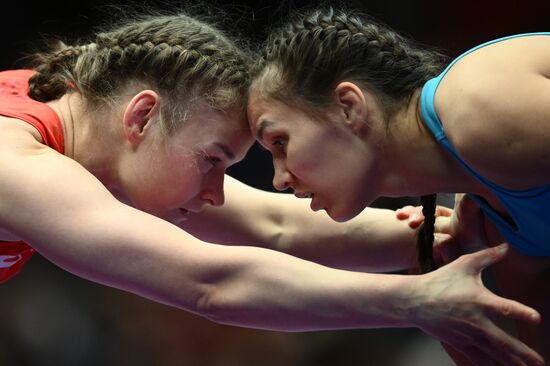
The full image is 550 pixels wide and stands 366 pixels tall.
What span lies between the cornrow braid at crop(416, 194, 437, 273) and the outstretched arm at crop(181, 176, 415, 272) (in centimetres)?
12

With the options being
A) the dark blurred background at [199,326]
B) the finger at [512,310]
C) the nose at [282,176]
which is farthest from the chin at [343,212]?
the dark blurred background at [199,326]

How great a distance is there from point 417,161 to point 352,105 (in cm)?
17

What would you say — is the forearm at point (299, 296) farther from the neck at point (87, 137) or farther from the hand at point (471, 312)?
the neck at point (87, 137)

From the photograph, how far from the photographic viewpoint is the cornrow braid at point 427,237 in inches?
72.6

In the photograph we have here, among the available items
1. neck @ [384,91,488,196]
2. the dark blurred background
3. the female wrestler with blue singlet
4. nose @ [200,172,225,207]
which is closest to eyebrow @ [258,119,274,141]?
the female wrestler with blue singlet

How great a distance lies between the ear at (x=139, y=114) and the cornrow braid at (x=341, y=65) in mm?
231

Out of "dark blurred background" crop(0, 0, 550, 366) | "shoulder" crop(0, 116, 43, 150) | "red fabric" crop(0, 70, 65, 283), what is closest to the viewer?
"shoulder" crop(0, 116, 43, 150)

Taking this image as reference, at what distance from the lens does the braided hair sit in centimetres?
178

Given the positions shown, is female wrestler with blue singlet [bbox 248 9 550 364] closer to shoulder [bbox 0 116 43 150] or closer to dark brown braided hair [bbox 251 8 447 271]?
dark brown braided hair [bbox 251 8 447 271]

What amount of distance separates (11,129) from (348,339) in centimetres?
189

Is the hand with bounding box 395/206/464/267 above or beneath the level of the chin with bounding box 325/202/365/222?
beneath

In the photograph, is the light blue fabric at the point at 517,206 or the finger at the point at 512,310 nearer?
the finger at the point at 512,310

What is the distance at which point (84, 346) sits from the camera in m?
3.05

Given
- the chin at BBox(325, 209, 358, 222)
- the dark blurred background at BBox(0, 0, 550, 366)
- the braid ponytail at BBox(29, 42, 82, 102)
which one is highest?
the braid ponytail at BBox(29, 42, 82, 102)
